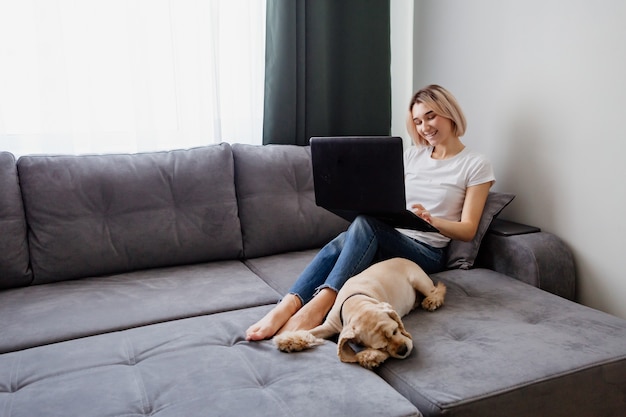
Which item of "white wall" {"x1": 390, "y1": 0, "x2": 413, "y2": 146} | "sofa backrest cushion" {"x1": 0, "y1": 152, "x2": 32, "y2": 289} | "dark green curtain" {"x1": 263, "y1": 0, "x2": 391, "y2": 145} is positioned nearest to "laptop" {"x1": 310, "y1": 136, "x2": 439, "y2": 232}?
"dark green curtain" {"x1": 263, "y1": 0, "x2": 391, "y2": 145}

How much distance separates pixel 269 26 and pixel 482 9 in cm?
100

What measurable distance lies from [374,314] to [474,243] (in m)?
0.85

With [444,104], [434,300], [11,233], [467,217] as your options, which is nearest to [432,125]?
[444,104]

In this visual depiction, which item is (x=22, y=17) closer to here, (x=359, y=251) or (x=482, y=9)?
(x=359, y=251)

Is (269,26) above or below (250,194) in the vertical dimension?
above

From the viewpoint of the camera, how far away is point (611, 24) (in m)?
2.01

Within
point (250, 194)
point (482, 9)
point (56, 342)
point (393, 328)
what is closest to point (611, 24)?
point (482, 9)

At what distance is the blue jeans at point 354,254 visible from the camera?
1.96 meters

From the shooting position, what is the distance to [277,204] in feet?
8.32

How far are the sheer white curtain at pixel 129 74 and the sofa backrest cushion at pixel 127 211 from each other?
0.97 feet

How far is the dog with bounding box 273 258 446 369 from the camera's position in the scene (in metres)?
1.53

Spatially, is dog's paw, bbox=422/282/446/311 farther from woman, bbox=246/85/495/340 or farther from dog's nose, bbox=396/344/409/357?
dog's nose, bbox=396/344/409/357

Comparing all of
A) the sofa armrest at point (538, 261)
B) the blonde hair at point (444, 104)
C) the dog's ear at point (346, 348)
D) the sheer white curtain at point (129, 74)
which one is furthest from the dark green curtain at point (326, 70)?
the dog's ear at point (346, 348)

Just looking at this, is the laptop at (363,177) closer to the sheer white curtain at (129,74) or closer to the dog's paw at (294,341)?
the dog's paw at (294,341)
